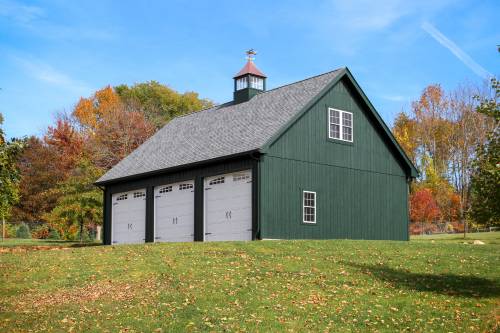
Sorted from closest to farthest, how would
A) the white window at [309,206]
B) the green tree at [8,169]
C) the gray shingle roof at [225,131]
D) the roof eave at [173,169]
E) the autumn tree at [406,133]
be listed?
the green tree at [8,169], the roof eave at [173,169], the white window at [309,206], the gray shingle roof at [225,131], the autumn tree at [406,133]

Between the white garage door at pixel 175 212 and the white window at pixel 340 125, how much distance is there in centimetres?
A: 622

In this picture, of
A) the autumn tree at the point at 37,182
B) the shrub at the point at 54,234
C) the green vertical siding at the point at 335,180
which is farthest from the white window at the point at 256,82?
the autumn tree at the point at 37,182

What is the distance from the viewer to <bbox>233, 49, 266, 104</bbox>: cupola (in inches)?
1246

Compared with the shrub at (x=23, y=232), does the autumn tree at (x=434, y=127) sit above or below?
above

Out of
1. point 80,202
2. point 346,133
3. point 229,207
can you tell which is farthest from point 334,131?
point 80,202

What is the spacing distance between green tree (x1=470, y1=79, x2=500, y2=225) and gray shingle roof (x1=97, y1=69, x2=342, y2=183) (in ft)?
33.4

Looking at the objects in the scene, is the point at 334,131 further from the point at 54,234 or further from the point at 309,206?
the point at 54,234

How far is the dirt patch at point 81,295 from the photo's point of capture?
14.4 m

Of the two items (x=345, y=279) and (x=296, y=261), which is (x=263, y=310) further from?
(x=296, y=261)

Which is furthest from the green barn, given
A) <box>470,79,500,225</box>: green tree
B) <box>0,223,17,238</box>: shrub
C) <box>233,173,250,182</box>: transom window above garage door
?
<box>0,223,17,238</box>: shrub

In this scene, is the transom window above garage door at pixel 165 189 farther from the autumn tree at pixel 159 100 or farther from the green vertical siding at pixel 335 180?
the autumn tree at pixel 159 100

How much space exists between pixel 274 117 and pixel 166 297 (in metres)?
13.5

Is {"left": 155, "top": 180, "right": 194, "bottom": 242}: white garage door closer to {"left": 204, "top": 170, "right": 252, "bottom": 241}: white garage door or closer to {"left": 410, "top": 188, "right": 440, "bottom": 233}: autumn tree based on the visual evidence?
{"left": 204, "top": 170, "right": 252, "bottom": 241}: white garage door

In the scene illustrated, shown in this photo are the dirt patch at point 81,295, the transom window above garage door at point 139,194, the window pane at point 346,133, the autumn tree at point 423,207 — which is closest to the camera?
the dirt patch at point 81,295
